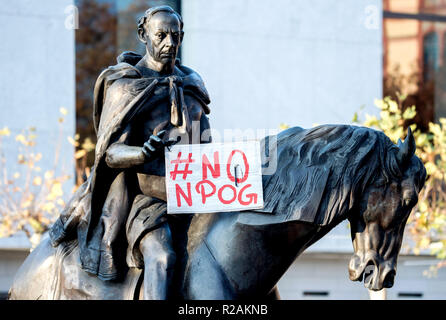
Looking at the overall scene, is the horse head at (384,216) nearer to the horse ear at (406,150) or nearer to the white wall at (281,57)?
the horse ear at (406,150)

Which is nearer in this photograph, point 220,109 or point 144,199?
point 144,199

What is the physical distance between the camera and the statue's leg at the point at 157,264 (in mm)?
4348

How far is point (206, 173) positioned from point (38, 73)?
9916mm

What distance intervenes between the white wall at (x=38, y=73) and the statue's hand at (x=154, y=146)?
32.0ft

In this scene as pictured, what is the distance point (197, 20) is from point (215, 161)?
403 inches

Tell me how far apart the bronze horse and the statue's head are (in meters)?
0.76

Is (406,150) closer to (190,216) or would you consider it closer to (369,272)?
(369,272)

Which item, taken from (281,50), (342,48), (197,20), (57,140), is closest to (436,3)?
(342,48)

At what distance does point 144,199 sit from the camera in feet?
15.3

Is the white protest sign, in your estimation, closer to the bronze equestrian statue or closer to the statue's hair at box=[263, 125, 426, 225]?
the bronze equestrian statue

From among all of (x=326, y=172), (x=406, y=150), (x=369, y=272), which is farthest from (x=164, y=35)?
(x=369, y=272)

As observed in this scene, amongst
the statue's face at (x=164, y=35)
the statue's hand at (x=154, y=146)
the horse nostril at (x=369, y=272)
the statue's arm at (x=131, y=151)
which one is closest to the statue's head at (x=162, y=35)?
the statue's face at (x=164, y=35)

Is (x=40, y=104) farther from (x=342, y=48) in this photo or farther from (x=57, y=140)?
(x=342, y=48)

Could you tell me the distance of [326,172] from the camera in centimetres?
435
